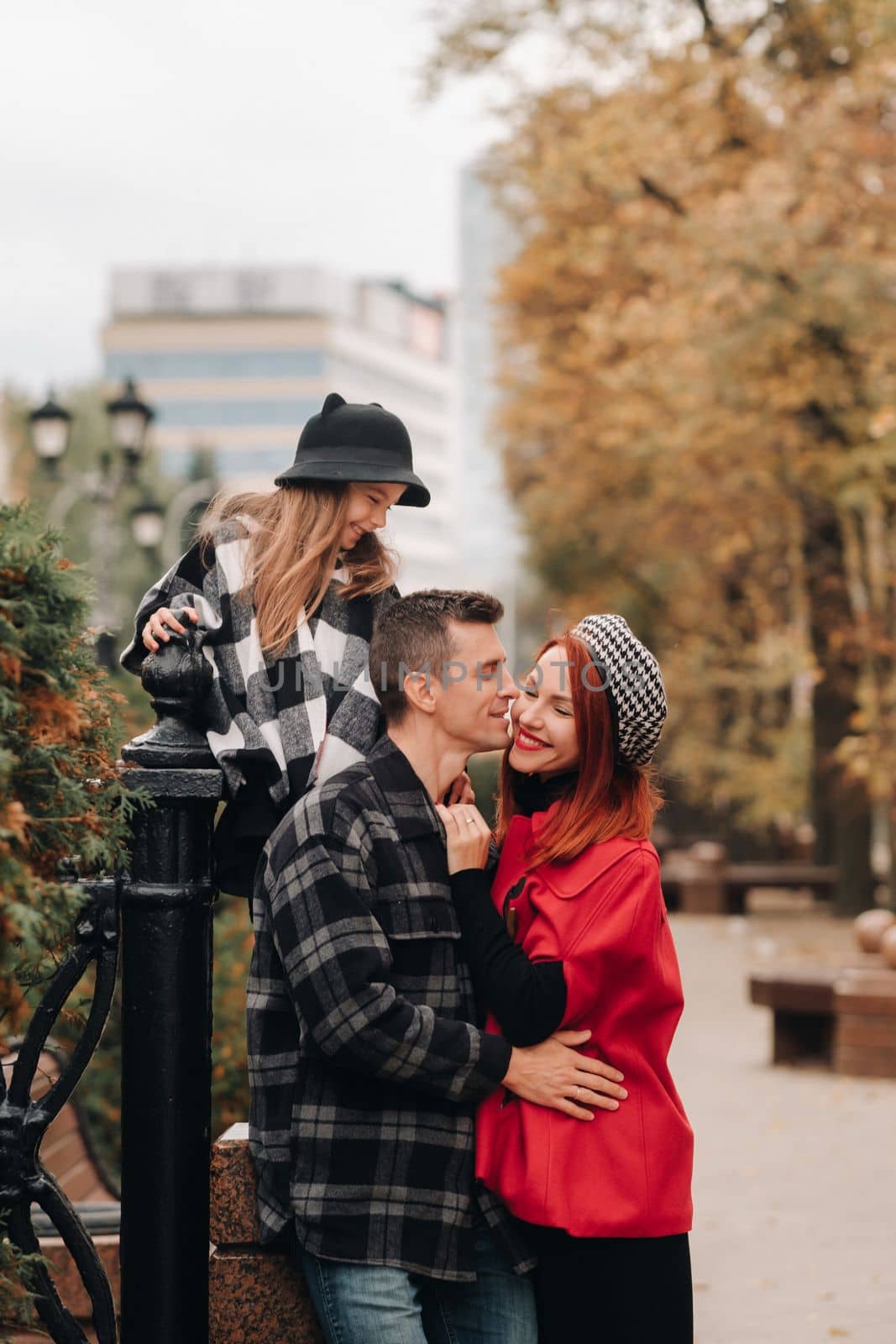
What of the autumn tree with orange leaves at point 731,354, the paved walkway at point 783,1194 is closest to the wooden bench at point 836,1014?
the paved walkway at point 783,1194

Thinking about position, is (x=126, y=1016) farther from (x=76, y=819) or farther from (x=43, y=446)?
(x=43, y=446)

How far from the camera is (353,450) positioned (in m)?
3.59

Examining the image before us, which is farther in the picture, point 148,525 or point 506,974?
point 148,525

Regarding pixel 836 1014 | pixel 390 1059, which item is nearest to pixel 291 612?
pixel 390 1059

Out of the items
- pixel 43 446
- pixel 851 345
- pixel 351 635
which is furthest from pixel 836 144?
pixel 351 635

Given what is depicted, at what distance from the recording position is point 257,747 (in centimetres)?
330

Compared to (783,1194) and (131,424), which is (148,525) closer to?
(131,424)

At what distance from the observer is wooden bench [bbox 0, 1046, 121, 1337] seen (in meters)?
4.42

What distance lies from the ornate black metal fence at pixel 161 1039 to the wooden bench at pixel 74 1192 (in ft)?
2.32

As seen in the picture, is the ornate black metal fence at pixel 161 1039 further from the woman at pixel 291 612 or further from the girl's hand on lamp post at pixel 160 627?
the woman at pixel 291 612

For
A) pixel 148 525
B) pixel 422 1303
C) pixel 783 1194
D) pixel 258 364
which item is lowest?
pixel 783 1194

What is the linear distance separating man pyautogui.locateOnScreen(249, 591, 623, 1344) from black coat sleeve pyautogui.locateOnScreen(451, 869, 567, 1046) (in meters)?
0.05

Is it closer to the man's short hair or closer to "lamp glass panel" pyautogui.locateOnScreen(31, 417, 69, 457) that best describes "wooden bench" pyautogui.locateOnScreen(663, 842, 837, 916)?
"lamp glass panel" pyautogui.locateOnScreen(31, 417, 69, 457)

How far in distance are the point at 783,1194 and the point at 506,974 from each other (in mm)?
5084
